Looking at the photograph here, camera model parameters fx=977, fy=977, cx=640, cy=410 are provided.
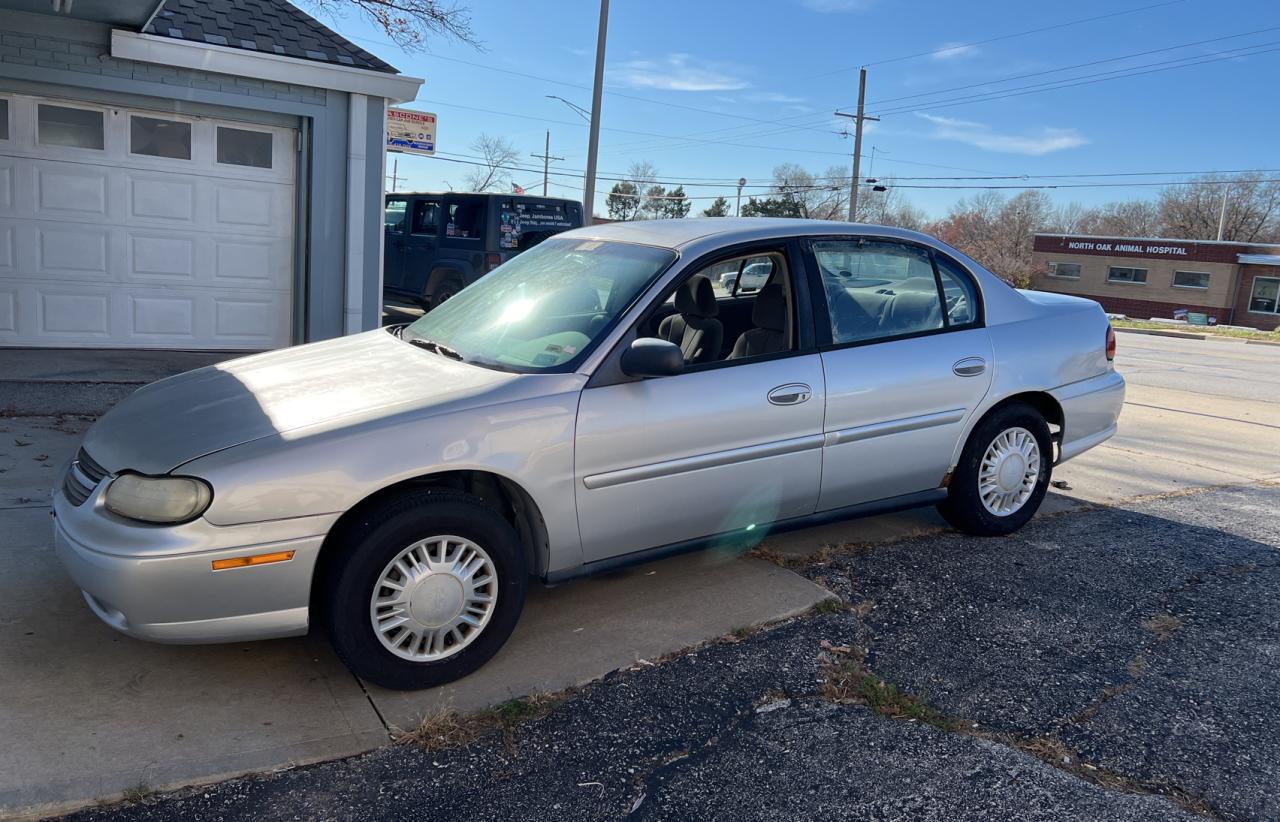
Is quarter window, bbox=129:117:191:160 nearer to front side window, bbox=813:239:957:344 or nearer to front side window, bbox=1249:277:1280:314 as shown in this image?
front side window, bbox=813:239:957:344

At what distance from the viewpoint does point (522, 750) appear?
316cm

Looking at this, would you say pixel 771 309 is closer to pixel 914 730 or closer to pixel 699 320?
pixel 699 320

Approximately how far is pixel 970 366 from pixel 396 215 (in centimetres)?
1292

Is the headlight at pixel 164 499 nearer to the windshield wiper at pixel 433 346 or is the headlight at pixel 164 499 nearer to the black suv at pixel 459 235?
the windshield wiper at pixel 433 346

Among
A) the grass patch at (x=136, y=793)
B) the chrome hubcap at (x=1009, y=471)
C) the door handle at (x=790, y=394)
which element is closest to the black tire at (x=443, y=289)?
the chrome hubcap at (x=1009, y=471)

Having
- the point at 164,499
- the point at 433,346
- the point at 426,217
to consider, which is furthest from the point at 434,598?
the point at 426,217

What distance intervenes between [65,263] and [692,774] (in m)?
8.91

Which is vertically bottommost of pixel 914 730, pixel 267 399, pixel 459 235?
pixel 914 730

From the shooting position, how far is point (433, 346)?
4348mm

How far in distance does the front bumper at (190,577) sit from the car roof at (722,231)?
208 cm

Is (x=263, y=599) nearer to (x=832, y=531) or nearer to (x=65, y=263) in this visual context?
(x=832, y=531)

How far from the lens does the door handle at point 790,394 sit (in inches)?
167

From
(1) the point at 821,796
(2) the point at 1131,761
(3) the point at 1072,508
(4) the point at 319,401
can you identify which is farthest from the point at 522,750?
(3) the point at 1072,508

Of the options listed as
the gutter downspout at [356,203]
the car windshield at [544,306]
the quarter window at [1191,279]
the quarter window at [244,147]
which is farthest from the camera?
the quarter window at [1191,279]
